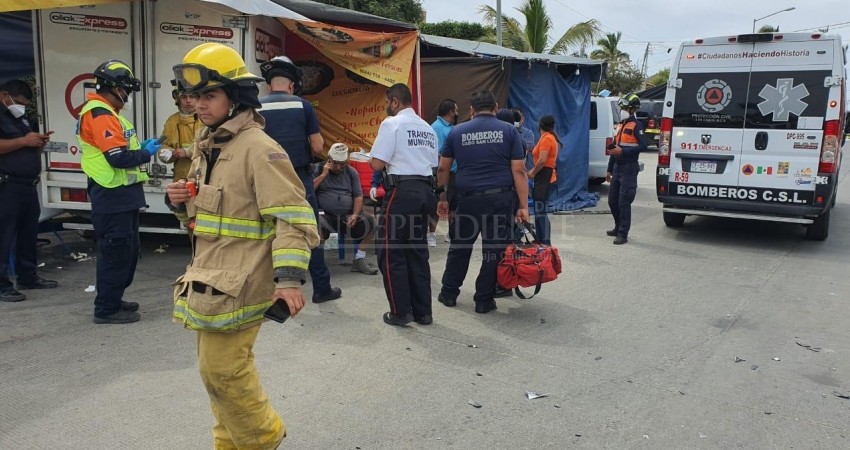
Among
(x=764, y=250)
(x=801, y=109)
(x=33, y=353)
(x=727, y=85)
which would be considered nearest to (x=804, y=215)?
(x=764, y=250)

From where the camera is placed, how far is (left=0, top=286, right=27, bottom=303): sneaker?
17.3 feet

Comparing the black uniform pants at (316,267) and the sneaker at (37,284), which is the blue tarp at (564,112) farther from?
the sneaker at (37,284)

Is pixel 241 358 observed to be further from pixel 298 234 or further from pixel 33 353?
pixel 33 353

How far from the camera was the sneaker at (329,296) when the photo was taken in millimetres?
5457

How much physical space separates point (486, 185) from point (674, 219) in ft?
16.8

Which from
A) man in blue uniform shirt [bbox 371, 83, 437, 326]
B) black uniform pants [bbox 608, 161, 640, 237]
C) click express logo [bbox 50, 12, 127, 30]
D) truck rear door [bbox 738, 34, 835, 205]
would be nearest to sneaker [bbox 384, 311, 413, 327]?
man in blue uniform shirt [bbox 371, 83, 437, 326]

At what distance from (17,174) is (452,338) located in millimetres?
4024

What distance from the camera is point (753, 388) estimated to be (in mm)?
3885

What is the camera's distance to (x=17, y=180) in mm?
5387

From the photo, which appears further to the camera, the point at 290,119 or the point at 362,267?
the point at 362,267

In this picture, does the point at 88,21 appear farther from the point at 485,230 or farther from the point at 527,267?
the point at 527,267

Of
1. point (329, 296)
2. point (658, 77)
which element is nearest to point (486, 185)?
point (329, 296)

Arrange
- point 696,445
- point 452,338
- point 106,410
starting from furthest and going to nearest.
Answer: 1. point 452,338
2. point 106,410
3. point 696,445

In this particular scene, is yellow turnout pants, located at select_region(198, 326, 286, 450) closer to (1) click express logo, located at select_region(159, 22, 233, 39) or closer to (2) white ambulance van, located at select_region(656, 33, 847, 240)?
(1) click express logo, located at select_region(159, 22, 233, 39)
